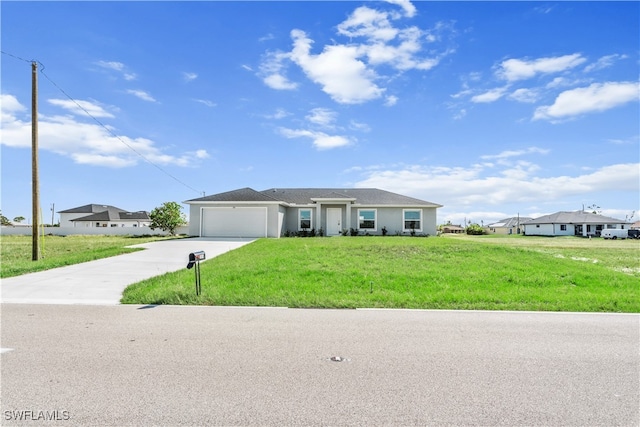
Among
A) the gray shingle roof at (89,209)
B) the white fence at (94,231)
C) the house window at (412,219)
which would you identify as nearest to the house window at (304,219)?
the house window at (412,219)

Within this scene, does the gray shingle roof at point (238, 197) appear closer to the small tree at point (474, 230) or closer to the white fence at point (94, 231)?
the white fence at point (94, 231)

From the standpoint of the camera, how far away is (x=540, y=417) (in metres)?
3.00

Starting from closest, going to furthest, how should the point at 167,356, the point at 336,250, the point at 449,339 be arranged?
the point at 167,356 < the point at 449,339 < the point at 336,250

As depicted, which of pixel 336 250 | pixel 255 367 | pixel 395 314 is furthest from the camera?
pixel 336 250

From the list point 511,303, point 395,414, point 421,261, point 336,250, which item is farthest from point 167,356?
point 336,250

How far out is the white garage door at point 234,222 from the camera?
24469 millimetres

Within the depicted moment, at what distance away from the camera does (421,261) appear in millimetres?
11859

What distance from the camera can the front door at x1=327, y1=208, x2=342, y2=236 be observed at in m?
26.8

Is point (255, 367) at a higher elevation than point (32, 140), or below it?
below

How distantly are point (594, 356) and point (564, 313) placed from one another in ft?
8.78

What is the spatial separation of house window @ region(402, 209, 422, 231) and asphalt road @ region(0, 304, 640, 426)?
822 inches

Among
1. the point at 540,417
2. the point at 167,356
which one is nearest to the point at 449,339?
the point at 540,417

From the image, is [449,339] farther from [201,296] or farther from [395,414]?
[201,296]

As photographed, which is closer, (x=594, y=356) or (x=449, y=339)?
(x=594, y=356)
